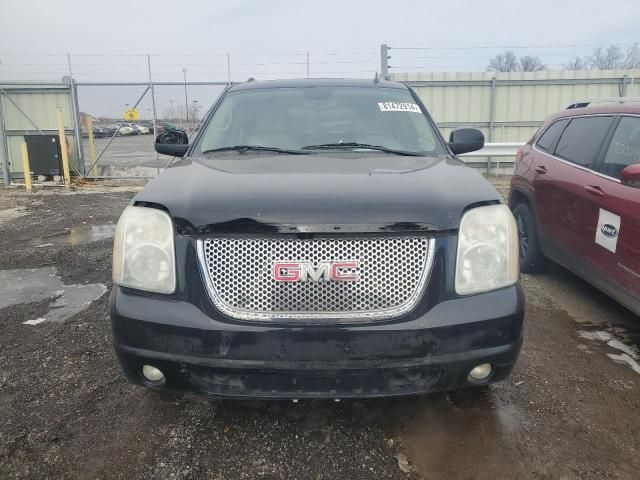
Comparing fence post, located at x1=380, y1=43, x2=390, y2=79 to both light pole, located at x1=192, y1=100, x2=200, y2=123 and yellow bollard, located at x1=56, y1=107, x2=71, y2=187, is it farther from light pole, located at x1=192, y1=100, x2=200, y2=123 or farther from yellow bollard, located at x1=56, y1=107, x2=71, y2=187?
yellow bollard, located at x1=56, y1=107, x2=71, y2=187

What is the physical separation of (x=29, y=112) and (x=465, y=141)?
1317 centimetres

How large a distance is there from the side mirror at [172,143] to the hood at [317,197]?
112 centimetres

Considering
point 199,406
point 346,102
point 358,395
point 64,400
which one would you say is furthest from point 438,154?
point 64,400

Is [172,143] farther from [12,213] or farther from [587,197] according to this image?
[12,213]

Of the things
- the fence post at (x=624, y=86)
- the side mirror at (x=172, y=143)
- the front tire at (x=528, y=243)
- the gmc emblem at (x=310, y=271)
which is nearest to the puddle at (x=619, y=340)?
the front tire at (x=528, y=243)

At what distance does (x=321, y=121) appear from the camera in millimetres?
3477

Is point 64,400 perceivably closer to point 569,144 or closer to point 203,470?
point 203,470

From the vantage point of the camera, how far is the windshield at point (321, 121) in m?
3.30

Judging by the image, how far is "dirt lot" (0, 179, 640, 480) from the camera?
89.7 inches

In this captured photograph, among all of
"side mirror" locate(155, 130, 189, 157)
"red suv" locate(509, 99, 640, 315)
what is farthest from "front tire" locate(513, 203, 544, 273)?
"side mirror" locate(155, 130, 189, 157)

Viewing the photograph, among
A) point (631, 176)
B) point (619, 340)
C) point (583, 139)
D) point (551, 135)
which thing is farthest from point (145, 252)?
point (551, 135)

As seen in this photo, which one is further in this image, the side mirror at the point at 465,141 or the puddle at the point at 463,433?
the side mirror at the point at 465,141

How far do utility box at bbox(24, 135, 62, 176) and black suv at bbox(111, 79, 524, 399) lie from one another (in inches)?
483

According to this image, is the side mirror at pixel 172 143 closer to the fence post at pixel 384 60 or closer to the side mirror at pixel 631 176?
the side mirror at pixel 631 176
